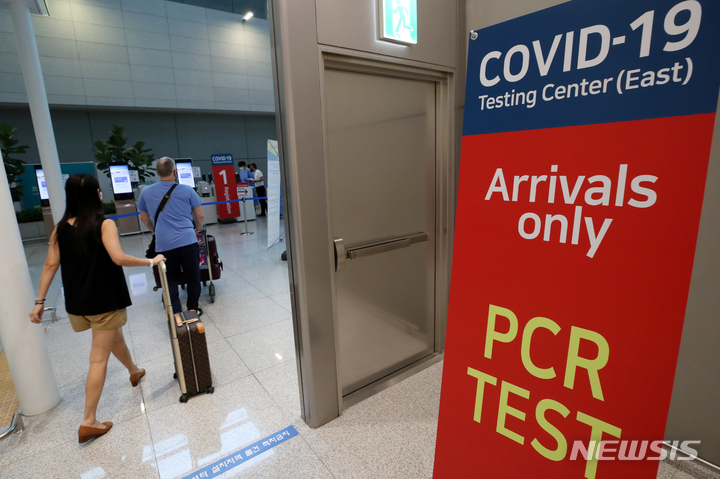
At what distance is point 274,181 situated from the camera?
559 centimetres

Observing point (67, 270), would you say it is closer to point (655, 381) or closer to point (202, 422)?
point (202, 422)

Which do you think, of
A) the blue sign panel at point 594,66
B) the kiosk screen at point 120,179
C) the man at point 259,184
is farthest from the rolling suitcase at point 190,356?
the man at point 259,184

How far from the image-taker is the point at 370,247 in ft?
7.98

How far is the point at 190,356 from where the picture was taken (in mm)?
2539

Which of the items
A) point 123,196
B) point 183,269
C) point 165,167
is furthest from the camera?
point 123,196

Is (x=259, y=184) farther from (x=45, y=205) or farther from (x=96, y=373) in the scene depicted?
(x=96, y=373)

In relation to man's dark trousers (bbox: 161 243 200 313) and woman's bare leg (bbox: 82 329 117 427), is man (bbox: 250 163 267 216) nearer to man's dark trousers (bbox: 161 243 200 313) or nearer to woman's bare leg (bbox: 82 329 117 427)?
man's dark trousers (bbox: 161 243 200 313)

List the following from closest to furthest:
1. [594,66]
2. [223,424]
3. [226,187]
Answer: [594,66]
[223,424]
[226,187]

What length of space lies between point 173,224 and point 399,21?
2.50m

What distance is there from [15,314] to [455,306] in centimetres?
275

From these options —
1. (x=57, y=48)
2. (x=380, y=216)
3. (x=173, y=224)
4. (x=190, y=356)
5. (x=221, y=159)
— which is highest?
(x=57, y=48)

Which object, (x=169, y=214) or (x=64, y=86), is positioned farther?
(x=64, y=86)

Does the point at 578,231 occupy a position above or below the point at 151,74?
below

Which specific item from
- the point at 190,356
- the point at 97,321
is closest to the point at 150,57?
the point at 97,321
